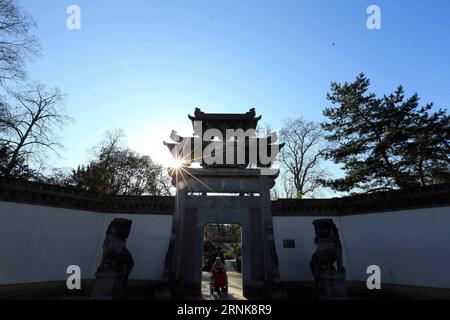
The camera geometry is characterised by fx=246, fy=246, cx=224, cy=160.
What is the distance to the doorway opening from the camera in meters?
9.77

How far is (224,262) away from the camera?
459 inches

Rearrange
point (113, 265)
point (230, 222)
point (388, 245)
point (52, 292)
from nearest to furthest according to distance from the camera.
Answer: point (113, 265), point (52, 292), point (230, 222), point (388, 245)

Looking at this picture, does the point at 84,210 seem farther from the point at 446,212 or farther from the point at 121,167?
the point at 446,212

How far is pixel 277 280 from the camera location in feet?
28.9

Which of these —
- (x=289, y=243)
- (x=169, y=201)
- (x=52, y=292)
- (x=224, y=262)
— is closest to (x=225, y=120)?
(x=169, y=201)

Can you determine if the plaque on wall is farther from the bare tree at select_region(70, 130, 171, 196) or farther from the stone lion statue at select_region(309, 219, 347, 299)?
the bare tree at select_region(70, 130, 171, 196)

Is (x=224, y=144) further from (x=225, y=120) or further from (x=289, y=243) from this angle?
(x=289, y=243)

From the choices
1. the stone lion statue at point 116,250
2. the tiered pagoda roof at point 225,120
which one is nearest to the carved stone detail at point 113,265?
the stone lion statue at point 116,250

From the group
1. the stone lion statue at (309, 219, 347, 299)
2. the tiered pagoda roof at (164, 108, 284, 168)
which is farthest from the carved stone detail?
the stone lion statue at (309, 219, 347, 299)

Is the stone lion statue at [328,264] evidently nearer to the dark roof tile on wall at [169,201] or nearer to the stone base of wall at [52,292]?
the dark roof tile on wall at [169,201]

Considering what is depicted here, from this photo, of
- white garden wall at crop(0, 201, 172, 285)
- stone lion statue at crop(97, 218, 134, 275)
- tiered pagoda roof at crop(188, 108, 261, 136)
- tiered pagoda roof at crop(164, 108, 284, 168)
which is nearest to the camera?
stone lion statue at crop(97, 218, 134, 275)

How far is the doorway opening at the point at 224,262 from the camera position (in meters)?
9.77

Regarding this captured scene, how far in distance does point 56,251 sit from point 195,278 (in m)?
6.69

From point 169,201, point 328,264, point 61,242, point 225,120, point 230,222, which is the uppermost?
point 225,120
